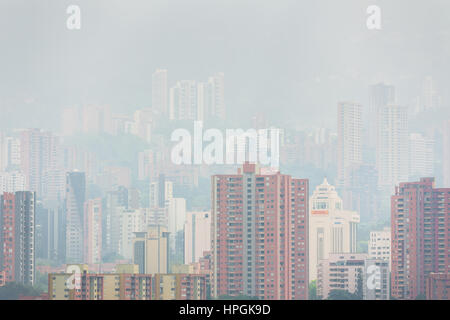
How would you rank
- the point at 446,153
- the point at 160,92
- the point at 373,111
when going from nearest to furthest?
the point at 446,153, the point at 373,111, the point at 160,92

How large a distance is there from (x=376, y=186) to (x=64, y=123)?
4.19 meters

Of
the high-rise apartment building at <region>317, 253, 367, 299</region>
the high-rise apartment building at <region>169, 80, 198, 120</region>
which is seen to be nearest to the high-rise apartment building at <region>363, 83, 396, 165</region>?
the high-rise apartment building at <region>169, 80, 198, 120</region>

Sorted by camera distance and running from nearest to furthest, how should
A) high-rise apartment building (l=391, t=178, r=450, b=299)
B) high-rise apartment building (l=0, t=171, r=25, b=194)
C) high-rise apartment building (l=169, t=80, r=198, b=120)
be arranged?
high-rise apartment building (l=391, t=178, r=450, b=299), high-rise apartment building (l=0, t=171, r=25, b=194), high-rise apartment building (l=169, t=80, r=198, b=120)

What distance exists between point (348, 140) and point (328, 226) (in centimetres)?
253

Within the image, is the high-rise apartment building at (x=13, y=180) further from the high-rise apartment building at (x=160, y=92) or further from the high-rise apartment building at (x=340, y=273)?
the high-rise apartment building at (x=340, y=273)

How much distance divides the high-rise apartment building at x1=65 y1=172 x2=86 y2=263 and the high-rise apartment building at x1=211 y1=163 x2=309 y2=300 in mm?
2074

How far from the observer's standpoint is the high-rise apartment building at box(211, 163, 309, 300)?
218 inches

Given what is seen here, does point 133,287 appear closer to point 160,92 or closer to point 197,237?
point 197,237

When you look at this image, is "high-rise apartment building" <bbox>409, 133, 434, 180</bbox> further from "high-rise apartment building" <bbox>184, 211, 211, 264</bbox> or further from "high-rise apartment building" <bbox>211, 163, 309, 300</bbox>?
"high-rise apartment building" <bbox>211, 163, 309, 300</bbox>

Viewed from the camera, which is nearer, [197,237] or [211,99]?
[197,237]

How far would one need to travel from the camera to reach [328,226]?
6941 mm

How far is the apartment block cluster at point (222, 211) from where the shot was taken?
5.58 metres

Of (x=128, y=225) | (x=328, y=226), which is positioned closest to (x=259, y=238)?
(x=328, y=226)
